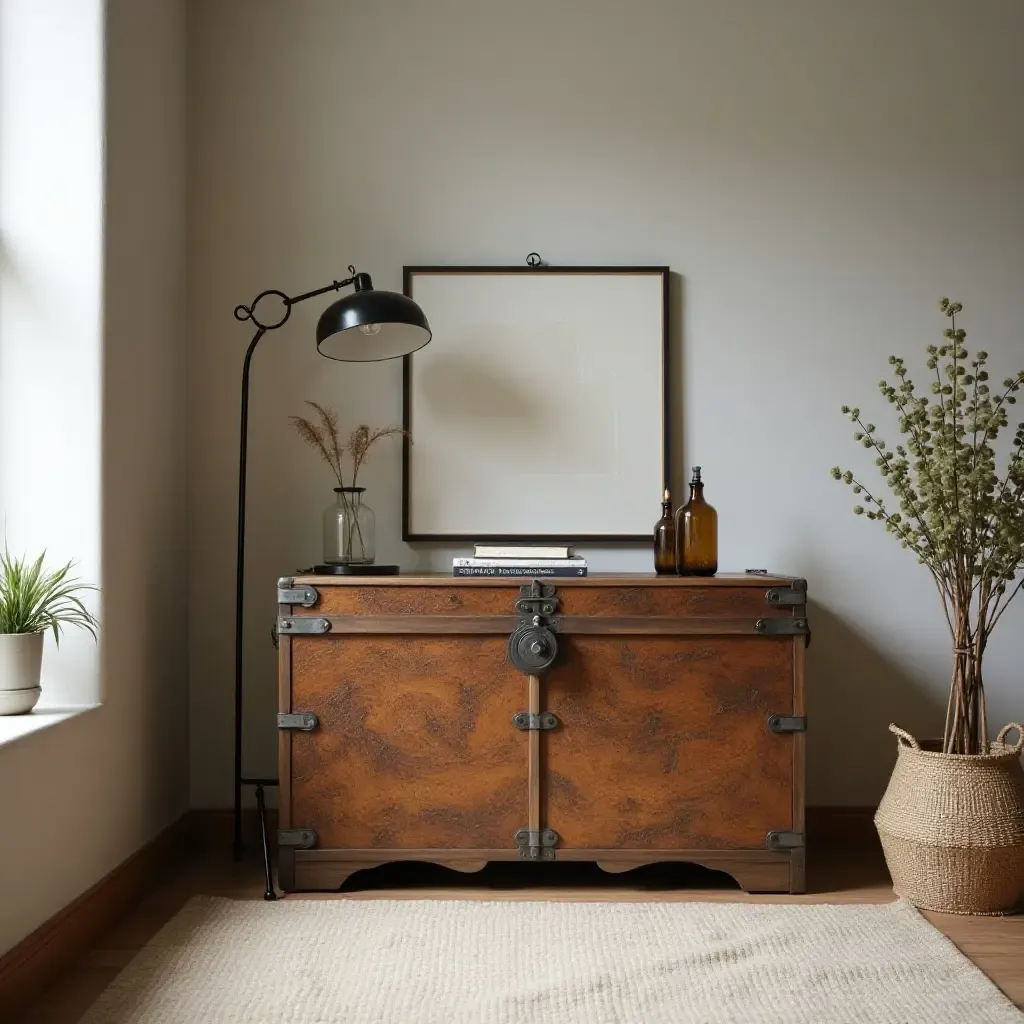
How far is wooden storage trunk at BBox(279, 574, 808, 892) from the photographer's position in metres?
2.59

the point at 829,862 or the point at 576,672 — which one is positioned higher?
the point at 576,672

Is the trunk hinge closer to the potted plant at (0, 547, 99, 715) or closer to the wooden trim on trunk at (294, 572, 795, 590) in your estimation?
the wooden trim on trunk at (294, 572, 795, 590)

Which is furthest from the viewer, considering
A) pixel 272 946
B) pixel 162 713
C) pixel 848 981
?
pixel 162 713

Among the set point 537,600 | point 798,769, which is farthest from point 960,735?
point 537,600

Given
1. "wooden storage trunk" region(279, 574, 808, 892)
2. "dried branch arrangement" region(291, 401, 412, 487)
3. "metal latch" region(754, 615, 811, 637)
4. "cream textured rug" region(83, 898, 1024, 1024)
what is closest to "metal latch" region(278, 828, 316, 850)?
"wooden storage trunk" region(279, 574, 808, 892)

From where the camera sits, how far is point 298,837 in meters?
2.59

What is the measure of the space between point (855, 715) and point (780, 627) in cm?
69

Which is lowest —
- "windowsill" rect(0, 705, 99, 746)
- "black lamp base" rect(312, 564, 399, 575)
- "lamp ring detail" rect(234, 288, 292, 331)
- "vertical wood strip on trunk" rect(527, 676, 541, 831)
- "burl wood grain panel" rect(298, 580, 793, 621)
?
"vertical wood strip on trunk" rect(527, 676, 541, 831)

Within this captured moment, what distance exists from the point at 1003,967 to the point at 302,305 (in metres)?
2.53

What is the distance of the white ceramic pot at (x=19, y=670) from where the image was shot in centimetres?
217

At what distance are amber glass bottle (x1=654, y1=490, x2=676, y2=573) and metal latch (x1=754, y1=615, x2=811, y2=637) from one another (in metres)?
0.32

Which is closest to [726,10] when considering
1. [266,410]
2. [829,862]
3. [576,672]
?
[266,410]

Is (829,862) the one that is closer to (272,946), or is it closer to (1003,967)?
(1003,967)

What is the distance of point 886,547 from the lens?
3088mm
